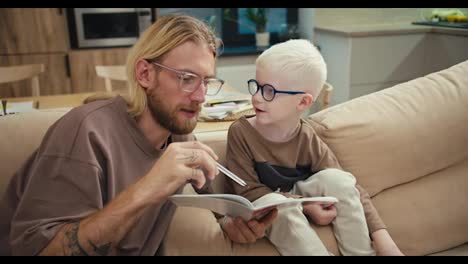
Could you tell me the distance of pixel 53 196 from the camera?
3.97 feet

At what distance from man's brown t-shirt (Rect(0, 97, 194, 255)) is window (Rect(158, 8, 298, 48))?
10.2ft

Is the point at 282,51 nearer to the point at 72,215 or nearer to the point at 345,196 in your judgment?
the point at 345,196

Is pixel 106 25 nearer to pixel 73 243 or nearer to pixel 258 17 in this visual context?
pixel 258 17

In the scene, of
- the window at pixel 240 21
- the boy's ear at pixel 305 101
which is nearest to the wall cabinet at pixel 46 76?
the window at pixel 240 21

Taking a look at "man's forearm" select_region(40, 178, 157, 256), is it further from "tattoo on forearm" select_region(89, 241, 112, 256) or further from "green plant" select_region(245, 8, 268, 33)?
"green plant" select_region(245, 8, 268, 33)

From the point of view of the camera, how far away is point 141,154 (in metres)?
1.37

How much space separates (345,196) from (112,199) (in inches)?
27.8

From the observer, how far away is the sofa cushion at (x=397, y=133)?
1662 millimetres

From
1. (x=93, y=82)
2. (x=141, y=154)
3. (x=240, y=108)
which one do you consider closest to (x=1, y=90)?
(x=93, y=82)

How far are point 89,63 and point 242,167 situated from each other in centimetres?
275

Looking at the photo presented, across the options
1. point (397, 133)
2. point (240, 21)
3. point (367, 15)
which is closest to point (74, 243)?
point (397, 133)

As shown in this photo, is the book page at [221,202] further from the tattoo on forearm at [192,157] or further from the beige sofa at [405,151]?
the beige sofa at [405,151]

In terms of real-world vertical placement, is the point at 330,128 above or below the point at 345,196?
above

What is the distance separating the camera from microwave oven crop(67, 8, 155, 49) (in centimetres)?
384
